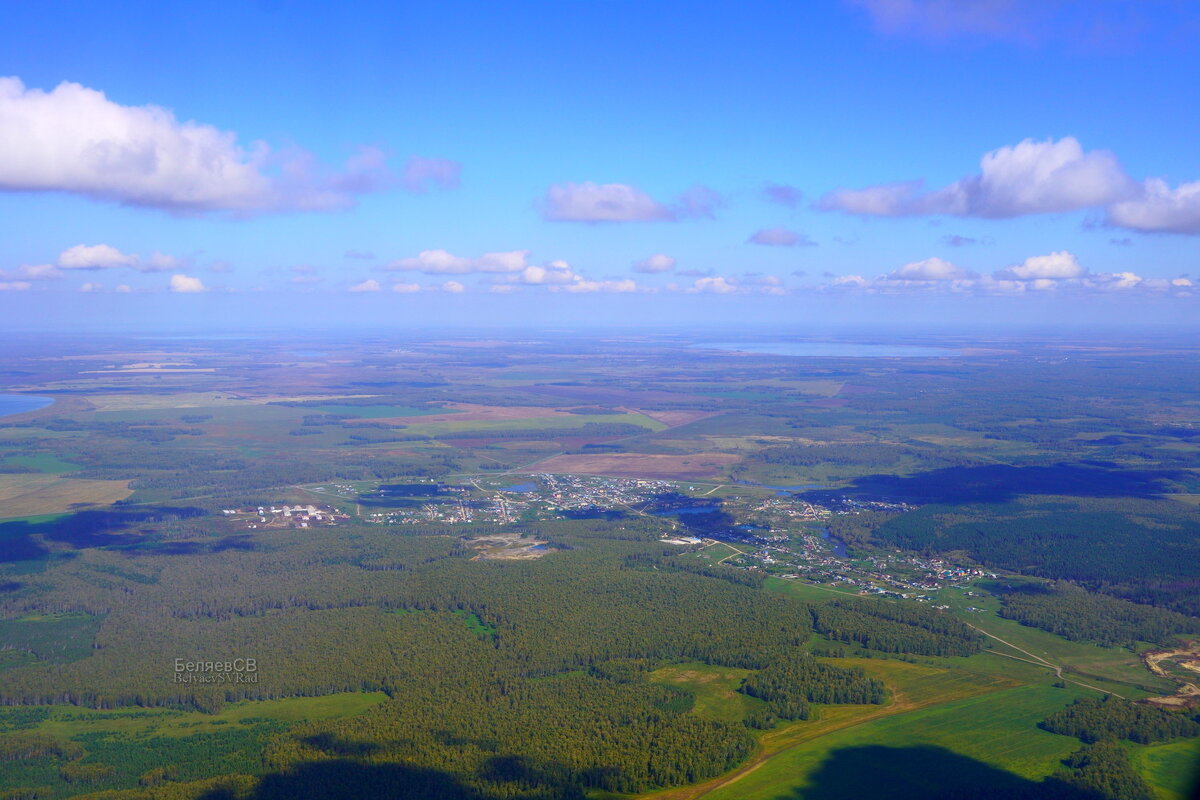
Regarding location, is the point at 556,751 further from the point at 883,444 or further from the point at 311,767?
the point at 883,444

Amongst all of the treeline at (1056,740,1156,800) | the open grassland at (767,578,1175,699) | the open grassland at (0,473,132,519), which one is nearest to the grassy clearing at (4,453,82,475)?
the open grassland at (0,473,132,519)

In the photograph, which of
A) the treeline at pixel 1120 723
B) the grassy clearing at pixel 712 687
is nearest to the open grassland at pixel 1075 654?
the treeline at pixel 1120 723

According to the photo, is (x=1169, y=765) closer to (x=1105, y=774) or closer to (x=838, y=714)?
(x=1105, y=774)

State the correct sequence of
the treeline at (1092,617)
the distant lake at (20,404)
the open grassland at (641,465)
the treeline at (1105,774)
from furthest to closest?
the distant lake at (20,404), the open grassland at (641,465), the treeline at (1092,617), the treeline at (1105,774)

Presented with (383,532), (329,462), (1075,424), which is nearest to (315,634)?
(383,532)

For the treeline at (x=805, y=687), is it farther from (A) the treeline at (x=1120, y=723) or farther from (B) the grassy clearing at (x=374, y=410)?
(B) the grassy clearing at (x=374, y=410)
